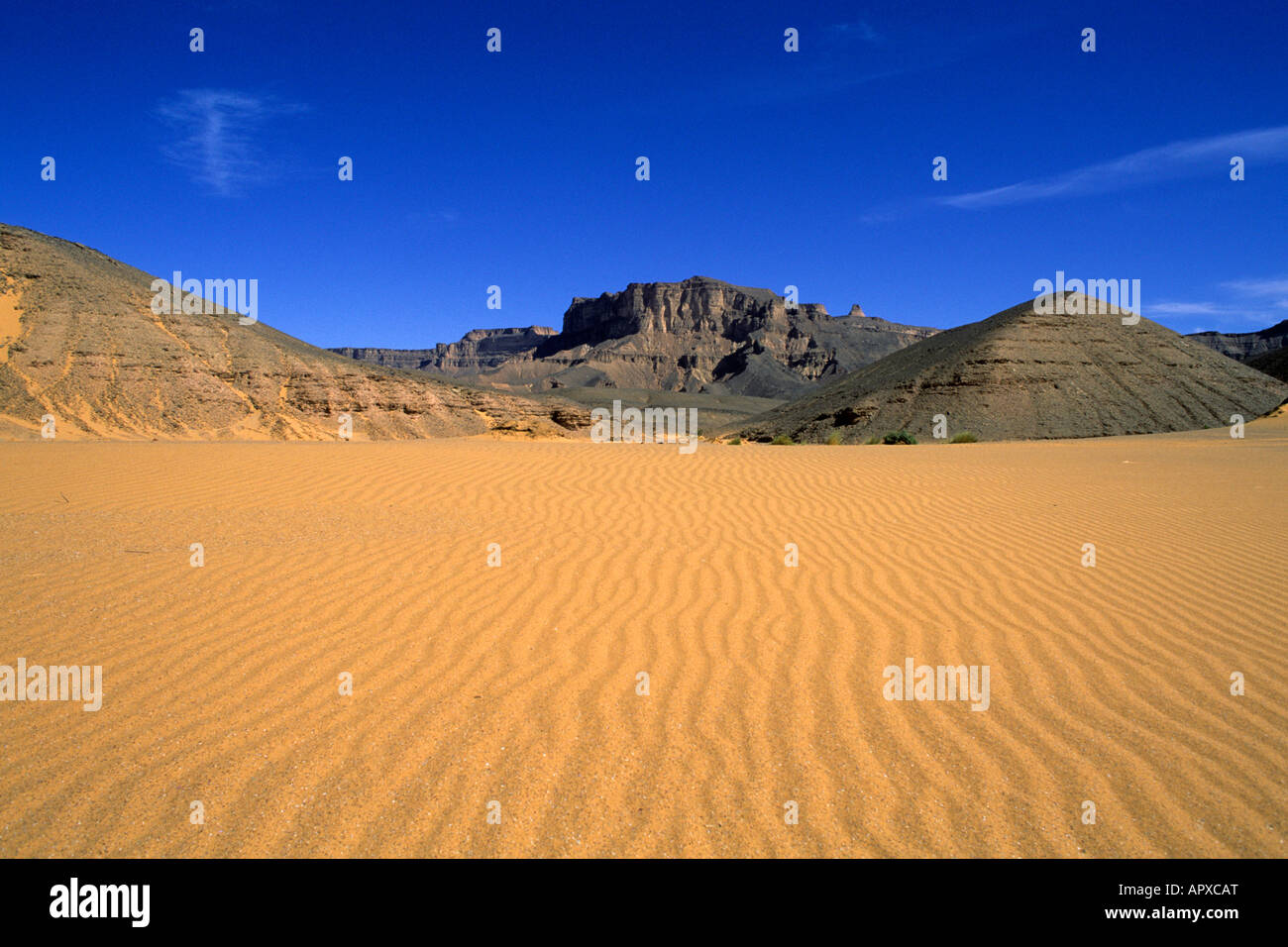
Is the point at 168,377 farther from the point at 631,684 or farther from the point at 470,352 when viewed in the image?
the point at 470,352

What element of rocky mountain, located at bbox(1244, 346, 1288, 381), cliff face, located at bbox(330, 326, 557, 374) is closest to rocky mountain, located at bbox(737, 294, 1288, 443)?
rocky mountain, located at bbox(1244, 346, 1288, 381)

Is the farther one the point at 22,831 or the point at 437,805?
the point at 437,805

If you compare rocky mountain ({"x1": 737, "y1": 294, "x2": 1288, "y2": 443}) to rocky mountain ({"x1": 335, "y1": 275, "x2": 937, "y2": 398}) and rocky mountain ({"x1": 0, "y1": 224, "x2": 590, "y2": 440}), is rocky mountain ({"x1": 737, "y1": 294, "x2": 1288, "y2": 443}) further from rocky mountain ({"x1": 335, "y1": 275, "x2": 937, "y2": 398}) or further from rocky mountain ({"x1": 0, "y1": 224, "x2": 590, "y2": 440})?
rocky mountain ({"x1": 335, "y1": 275, "x2": 937, "y2": 398})

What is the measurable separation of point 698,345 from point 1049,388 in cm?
10565

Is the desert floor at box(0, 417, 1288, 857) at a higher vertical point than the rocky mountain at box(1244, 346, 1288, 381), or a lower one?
lower

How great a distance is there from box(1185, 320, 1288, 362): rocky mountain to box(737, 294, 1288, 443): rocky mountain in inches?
3172

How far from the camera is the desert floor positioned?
251 cm

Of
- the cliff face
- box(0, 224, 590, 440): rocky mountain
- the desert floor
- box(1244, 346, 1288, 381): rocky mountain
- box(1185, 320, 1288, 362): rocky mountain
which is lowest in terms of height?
the desert floor

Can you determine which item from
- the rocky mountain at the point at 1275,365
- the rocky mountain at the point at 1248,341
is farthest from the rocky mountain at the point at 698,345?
the rocky mountain at the point at 1275,365

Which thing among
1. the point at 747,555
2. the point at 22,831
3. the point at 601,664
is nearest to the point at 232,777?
the point at 22,831

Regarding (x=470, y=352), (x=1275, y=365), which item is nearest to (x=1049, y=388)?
(x=1275, y=365)
